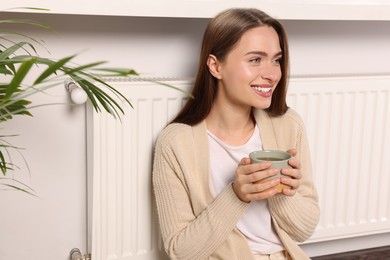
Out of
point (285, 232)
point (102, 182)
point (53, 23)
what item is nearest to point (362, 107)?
point (285, 232)

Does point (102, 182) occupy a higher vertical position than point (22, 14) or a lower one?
lower

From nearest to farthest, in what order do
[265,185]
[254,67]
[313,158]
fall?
[265,185]
[254,67]
[313,158]

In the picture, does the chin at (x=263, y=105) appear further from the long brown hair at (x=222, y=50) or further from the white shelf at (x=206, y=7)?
the white shelf at (x=206, y=7)

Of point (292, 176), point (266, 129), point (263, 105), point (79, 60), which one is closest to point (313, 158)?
point (266, 129)

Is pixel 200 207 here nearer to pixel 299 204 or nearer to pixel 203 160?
pixel 203 160

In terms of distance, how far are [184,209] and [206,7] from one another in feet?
1.63

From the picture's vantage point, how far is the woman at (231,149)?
1.47m

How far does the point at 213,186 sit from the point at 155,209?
A: 0.69 ft

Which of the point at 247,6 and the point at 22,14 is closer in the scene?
the point at 22,14

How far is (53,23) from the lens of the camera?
5.13 ft

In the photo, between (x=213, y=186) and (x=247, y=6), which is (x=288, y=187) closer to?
(x=213, y=186)

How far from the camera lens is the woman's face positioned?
1.47 meters

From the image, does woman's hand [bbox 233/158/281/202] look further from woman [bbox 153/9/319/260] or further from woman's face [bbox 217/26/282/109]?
woman's face [bbox 217/26/282/109]

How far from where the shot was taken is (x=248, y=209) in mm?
1561
